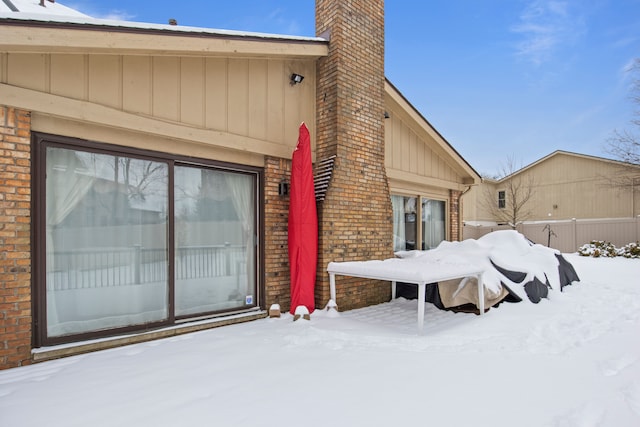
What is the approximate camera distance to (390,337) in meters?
4.20

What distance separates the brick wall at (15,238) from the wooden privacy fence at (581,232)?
17093 millimetres

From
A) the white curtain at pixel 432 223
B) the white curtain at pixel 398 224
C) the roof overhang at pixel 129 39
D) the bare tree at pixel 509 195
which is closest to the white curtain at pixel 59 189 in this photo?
the roof overhang at pixel 129 39

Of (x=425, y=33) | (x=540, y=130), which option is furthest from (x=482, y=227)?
(x=540, y=130)

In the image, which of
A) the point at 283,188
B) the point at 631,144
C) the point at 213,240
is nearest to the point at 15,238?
the point at 213,240

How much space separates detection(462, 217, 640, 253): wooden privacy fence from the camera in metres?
14.0

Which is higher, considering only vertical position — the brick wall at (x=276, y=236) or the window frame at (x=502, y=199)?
the window frame at (x=502, y=199)

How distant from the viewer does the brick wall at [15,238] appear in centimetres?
318

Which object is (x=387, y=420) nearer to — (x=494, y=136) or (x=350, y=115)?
(x=350, y=115)

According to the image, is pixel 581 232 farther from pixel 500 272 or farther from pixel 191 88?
pixel 191 88

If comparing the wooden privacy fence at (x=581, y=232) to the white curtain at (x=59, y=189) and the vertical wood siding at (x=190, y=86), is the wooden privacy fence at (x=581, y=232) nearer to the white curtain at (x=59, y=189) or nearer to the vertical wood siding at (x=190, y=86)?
the vertical wood siding at (x=190, y=86)

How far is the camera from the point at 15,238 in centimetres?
325

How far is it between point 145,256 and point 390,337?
301cm

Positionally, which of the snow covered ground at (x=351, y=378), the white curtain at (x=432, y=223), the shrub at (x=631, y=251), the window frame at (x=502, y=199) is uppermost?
A: the window frame at (x=502, y=199)

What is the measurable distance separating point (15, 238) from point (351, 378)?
10.6 ft
